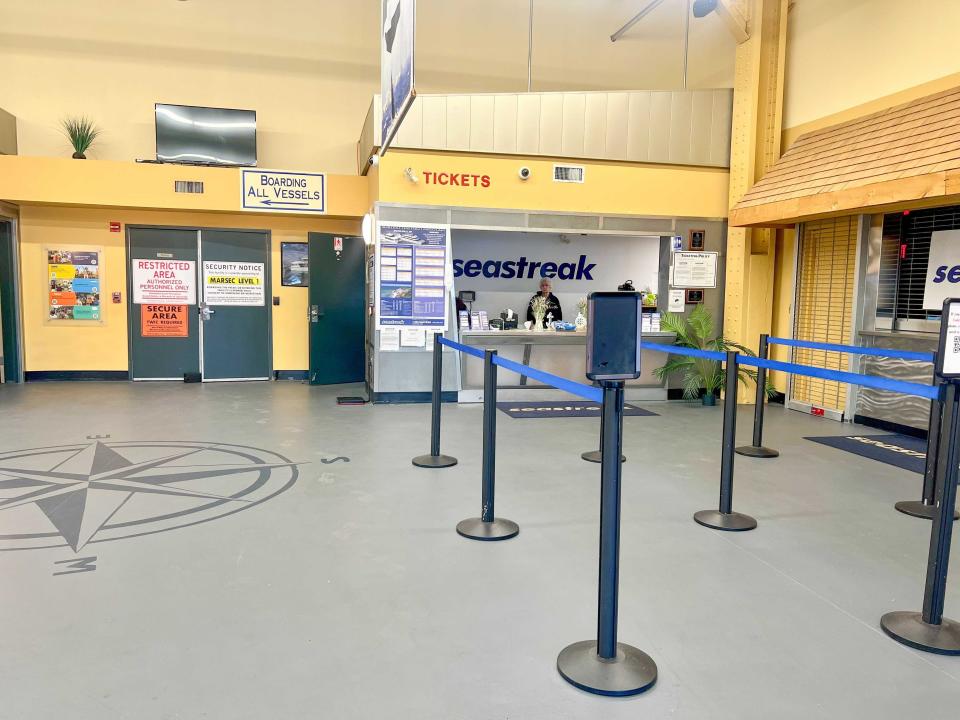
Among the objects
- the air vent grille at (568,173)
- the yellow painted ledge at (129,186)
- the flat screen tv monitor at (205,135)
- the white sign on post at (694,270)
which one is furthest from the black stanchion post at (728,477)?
the flat screen tv monitor at (205,135)

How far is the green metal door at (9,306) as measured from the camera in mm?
8484

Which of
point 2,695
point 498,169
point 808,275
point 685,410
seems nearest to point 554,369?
point 685,410

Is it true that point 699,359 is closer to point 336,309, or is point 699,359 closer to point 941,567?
point 336,309

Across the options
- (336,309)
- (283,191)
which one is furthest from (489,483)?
(283,191)

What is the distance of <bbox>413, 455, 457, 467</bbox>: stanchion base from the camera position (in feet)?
15.7

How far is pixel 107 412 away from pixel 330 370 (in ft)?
9.34

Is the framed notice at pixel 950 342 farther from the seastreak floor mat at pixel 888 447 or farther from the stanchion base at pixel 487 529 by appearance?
the seastreak floor mat at pixel 888 447

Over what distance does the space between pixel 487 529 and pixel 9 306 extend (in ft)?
26.6

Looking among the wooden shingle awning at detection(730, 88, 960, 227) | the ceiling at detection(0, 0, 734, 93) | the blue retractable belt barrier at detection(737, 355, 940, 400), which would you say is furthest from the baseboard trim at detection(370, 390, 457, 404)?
the ceiling at detection(0, 0, 734, 93)

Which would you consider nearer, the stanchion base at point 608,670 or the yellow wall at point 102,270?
the stanchion base at point 608,670

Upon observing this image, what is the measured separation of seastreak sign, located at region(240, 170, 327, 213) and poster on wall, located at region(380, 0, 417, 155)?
3642 mm

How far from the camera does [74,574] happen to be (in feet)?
9.62

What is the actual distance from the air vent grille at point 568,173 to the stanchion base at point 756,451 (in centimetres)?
366

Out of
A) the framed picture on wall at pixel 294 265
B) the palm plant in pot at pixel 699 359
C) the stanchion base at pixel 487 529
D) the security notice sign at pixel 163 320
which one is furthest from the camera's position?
the framed picture on wall at pixel 294 265
